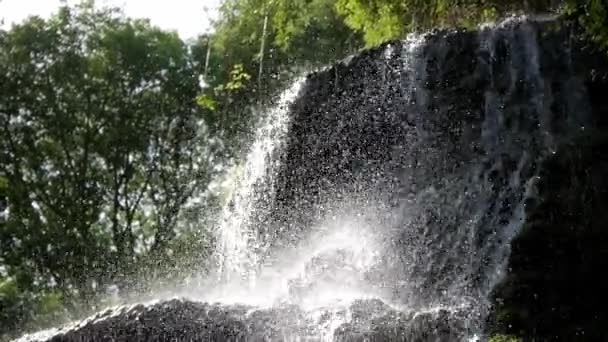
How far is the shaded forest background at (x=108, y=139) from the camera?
22.3 meters

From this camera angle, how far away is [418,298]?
8.85 m

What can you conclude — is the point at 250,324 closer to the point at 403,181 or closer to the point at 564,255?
the point at 564,255

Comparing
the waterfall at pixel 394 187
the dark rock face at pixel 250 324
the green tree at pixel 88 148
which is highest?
the green tree at pixel 88 148

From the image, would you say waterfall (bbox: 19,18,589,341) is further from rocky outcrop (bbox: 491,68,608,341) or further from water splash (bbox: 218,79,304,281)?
rocky outcrop (bbox: 491,68,608,341)

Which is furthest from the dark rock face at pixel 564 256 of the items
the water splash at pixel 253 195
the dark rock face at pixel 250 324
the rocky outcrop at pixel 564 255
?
the water splash at pixel 253 195

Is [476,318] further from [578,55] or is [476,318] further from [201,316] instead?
[578,55]

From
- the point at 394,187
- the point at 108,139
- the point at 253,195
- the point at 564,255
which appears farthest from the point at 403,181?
the point at 108,139

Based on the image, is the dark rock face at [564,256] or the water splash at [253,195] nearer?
the dark rock face at [564,256]

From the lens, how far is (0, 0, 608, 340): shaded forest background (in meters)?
22.3

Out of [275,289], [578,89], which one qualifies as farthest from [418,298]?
[578,89]

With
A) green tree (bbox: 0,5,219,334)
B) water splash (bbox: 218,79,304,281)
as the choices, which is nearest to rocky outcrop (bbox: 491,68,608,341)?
water splash (bbox: 218,79,304,281)

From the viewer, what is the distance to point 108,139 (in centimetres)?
2330

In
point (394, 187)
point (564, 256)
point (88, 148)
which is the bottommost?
point (564, 256)

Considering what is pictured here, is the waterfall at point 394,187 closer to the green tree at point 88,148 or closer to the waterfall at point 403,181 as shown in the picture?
the waterfall at point 403,181
